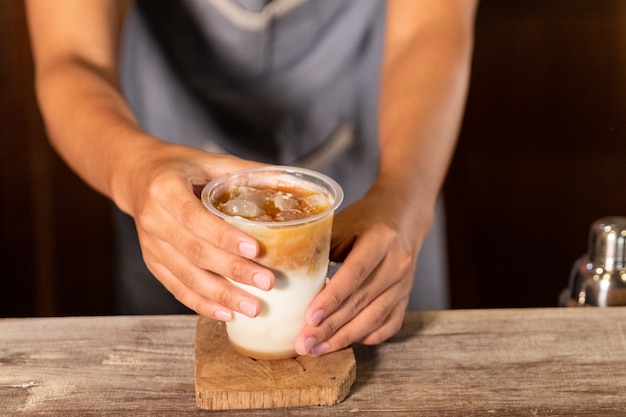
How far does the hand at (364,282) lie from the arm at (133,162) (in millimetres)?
101

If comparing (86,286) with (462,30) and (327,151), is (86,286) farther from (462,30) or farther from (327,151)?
(462,30)

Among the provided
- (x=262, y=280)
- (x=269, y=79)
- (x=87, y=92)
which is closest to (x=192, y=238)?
(x=262, y=280)

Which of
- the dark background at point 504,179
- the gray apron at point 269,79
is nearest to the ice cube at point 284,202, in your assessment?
the gray apron at point 269,79

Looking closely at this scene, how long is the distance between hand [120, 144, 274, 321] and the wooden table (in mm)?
110

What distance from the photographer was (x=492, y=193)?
3512 millimetres

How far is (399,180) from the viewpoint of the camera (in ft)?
4.66

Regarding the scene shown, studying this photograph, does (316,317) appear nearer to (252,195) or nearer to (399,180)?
(252,195)

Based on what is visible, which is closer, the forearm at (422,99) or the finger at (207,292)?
the finger at (207,292)

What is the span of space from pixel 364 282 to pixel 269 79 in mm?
827

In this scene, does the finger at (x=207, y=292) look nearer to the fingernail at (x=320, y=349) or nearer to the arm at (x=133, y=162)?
the arm at (x=133, y=162)

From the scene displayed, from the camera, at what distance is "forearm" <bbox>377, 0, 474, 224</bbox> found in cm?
147

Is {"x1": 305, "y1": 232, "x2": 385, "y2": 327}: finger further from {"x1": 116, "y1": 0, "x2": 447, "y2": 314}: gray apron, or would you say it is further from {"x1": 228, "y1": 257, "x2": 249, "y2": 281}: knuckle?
{"x1": 116, "y1": 0, "x2": 447, "y2": 314}: gray apron

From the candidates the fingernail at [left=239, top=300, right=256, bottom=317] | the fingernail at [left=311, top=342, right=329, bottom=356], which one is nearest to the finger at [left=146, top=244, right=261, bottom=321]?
the fingernail at [left=239, top=300, right=256, bottom=317]

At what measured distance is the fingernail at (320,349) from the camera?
1132 mm
